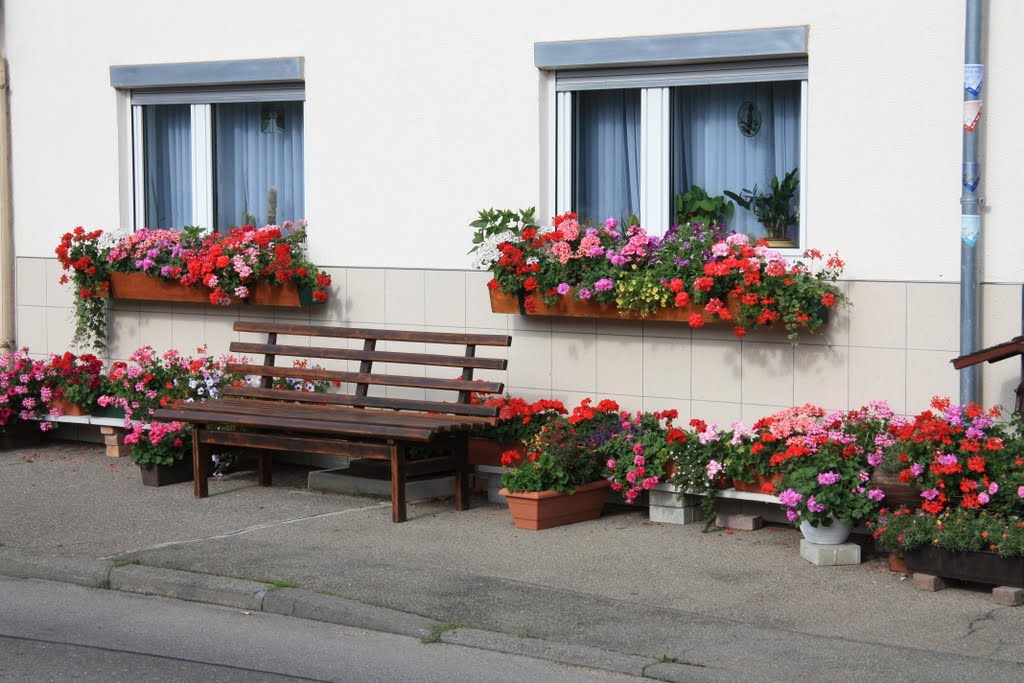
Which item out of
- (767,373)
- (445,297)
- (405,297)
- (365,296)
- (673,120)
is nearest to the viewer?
(767,373)

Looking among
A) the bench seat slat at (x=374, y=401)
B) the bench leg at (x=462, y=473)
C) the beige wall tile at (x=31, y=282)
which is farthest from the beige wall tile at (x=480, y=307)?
the beige wall tile at (x=31, y=282)

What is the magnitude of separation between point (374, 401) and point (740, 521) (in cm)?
254

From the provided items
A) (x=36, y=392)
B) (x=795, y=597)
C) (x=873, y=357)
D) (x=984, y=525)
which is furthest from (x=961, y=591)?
(x=36, y=392)

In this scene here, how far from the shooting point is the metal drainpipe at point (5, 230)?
12.0 metres

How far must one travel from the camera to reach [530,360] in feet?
32.0

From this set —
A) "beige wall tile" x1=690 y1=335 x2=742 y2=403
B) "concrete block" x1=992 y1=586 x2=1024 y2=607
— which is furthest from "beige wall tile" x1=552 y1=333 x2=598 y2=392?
"concrete block" x1=992 y1=586 x2=1024 y2=607

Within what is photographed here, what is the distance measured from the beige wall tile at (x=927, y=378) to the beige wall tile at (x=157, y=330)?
566 cm

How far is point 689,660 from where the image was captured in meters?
6.09

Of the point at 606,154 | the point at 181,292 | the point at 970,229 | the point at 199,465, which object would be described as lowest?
the point at 199,465

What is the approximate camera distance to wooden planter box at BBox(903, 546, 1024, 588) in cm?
696

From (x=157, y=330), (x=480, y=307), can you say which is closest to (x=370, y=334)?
(x=480, y=307)

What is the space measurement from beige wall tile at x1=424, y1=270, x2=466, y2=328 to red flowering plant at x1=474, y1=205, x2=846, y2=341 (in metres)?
0.38

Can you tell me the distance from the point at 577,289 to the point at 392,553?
2122mm

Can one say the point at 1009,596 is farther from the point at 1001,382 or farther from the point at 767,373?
the point at 767,373
